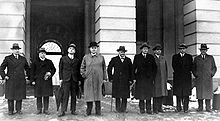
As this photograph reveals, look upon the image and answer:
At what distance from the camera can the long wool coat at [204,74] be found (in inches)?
385

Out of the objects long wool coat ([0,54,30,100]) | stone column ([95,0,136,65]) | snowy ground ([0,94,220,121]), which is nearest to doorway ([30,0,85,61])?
stone column ([95,0,136,65])

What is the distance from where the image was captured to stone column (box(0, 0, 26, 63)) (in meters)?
12.7

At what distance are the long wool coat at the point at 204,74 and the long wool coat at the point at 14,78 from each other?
5.27 metres

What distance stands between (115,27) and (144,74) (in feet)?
14.6

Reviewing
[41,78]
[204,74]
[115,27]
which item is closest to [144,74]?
[204,74]

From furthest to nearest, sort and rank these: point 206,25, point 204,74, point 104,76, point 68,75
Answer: point 206,25 → point 204,74 → point 104,76 → point 68,75

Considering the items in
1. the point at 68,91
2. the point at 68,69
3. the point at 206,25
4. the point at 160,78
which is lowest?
the point at 68,91

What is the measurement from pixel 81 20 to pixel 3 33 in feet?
35.0

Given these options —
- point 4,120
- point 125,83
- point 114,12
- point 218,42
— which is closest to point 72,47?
point 125,83

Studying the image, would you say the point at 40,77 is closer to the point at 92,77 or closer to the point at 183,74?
the point at 92,77

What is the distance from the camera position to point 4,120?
806cm

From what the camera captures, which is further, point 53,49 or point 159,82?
point 53,49

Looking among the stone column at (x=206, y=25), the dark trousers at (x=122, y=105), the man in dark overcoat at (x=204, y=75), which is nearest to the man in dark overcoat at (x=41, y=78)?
the dark trousers at (x=122, y=105)

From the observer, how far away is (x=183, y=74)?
954cm
